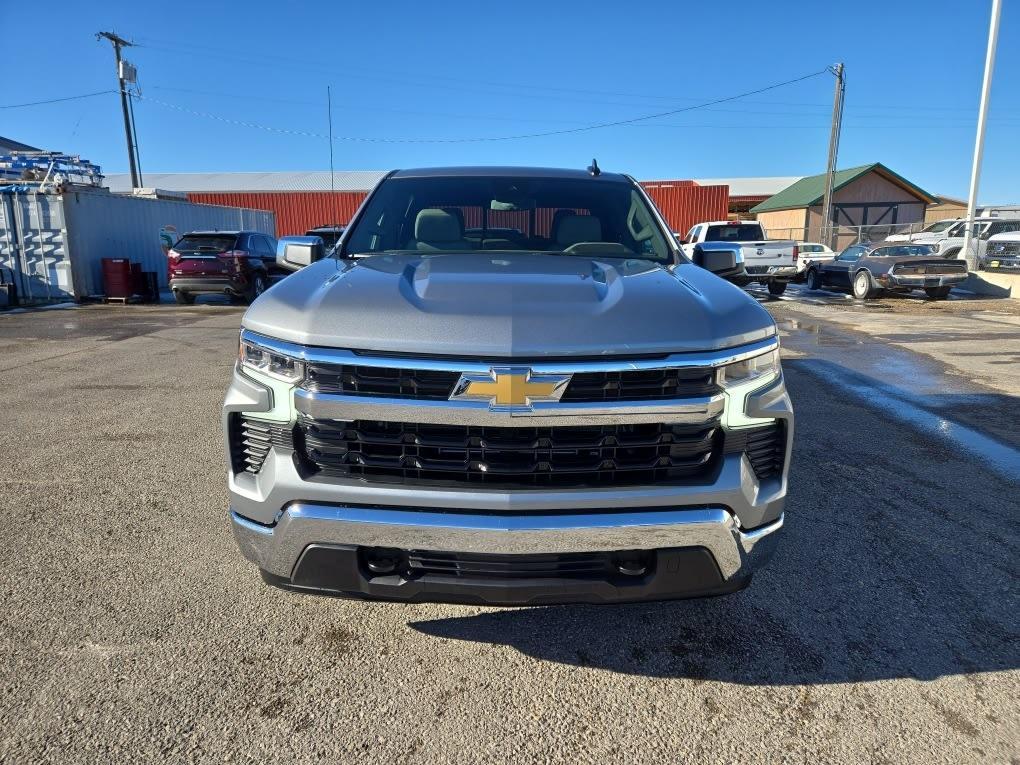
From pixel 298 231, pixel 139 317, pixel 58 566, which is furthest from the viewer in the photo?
pixel 298 231

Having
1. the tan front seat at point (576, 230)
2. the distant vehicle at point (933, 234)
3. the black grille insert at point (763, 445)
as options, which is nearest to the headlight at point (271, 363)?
the black grille insert at point (763, 445)

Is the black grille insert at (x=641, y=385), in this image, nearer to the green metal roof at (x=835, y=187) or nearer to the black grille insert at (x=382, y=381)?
the black grille insert at (x=382, y=381)

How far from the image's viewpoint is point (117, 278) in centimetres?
1620

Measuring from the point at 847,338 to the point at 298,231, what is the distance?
3006cm

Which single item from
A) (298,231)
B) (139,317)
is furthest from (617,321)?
(298,231)

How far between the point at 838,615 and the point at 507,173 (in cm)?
273

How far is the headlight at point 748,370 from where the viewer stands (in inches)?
82.0

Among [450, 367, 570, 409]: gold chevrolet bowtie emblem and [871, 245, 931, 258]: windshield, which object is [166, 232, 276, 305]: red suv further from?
[871, 245, 931, 258]: windshield

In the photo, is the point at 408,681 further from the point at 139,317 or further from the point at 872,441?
the point at 139,317

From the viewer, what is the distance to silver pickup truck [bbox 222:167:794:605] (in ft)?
6.42

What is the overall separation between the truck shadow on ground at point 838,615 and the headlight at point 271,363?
46.2 inches

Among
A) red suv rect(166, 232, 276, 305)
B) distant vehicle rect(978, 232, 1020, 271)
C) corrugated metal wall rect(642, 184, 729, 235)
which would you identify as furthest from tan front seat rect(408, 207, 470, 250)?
corrugated metal wall rect(642, 184, 729, 235)

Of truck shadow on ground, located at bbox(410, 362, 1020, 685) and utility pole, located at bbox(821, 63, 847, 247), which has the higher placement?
utility pole, located at bbox(821, 63, 847, 247)

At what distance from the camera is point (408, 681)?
2324 mm
